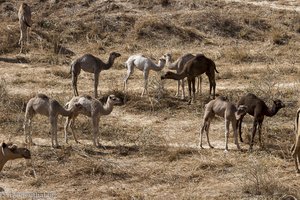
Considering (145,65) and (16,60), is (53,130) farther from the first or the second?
(16,60)

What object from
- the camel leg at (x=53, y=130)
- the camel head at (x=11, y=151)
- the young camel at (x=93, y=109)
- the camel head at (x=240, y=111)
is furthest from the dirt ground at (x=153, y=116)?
the camel head at (x=240, y=111)

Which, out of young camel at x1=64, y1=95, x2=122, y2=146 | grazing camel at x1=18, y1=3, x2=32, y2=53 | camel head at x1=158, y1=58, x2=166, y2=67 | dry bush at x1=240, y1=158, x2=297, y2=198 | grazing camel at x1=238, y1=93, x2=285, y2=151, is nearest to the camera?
dry bush at x1=240, y1=158, x2=297, y2=198

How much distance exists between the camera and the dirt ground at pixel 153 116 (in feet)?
35.5

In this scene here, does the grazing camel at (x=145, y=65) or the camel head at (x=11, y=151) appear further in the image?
the grazing camel at (x=145, y=65)

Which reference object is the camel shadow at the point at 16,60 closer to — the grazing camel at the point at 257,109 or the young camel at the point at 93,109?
the young camel at the point at 93,109

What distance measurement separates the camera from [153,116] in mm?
15016

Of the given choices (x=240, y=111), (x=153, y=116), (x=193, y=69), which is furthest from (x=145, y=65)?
(x=240, y=111)

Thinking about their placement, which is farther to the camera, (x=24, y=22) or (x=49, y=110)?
(x=24, y=22)

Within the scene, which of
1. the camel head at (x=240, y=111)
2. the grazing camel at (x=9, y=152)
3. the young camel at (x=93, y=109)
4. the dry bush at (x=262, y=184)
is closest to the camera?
the grazing camel at (x=9, y=152)

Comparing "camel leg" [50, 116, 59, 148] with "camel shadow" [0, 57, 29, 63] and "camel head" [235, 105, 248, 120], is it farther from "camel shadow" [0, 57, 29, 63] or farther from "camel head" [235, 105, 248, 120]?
"camel shadow" [0, 57, 29, 63]

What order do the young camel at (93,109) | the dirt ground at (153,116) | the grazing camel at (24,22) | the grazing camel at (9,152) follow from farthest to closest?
1. the grazing camel at (24,22)
2. the young camel at (93,109)
3. the dirt ground at (153,116)
4. the grazing camel at (9,152)

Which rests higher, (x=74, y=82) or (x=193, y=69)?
(x=193, y=69)

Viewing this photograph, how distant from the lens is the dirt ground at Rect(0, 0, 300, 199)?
1082 cm

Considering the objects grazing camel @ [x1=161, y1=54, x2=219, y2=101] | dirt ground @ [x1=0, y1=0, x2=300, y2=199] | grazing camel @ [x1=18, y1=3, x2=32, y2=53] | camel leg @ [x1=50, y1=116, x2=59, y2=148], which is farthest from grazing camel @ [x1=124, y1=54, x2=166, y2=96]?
grazing camel @ [x1=18, y1=3, x2=32, y2=53]
